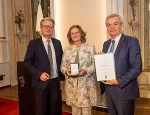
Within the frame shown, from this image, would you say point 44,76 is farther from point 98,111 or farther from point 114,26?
point 98,111

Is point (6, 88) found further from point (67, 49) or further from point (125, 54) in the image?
point (125, 54)

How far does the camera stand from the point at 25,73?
264 cm

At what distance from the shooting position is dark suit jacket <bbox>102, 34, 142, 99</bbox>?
1529 millimetres

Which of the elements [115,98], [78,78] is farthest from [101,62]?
[78,78]

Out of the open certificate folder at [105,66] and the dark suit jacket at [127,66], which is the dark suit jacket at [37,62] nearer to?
the open certificate folder at [105,66]

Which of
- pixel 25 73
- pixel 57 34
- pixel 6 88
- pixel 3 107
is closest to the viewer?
pixel 25 73

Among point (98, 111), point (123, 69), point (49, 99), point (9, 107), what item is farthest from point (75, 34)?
point (9, 107)

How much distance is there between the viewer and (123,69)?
1599 millimetres

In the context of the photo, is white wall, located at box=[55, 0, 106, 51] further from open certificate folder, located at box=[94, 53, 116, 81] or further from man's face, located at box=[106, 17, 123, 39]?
open certificate folder, located at box=[94, 53, 116, 81]

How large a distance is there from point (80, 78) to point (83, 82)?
0.07 metres

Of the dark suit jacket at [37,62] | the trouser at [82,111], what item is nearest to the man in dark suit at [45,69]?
the dark suit jacket at [37,62]

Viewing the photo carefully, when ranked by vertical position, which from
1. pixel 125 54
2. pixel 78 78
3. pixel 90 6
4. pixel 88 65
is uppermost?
pixel 90 6

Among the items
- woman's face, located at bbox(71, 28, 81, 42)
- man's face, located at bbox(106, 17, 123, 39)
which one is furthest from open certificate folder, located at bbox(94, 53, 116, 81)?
woman's face, located at bbox(71, 28, 81, 42)

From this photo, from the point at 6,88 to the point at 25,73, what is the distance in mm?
3345
